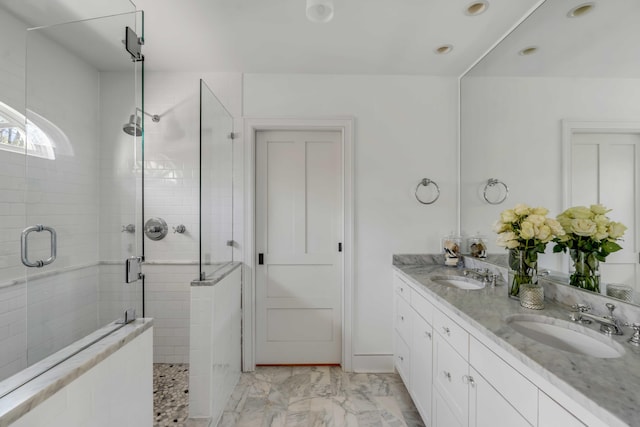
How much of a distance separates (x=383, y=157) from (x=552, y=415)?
6.39 feet

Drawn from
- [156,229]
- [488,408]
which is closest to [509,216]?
[488,408]

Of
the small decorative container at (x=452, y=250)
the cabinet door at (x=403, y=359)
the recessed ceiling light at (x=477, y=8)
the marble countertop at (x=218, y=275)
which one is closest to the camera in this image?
the recessed ceiling light at (x=477, y=8)

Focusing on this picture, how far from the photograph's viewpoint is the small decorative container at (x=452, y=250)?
7.48 feet

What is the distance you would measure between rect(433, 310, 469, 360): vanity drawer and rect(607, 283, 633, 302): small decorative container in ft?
2.02

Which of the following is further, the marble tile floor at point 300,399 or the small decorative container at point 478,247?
the small decorative container at point 478,247

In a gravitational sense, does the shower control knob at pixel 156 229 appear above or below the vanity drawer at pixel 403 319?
above

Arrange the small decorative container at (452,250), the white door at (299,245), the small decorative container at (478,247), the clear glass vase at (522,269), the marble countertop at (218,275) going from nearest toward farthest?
the clear glass vase at (522,269), the marble countertop at (218,275), the small decorative container at (478,247), the small decorative container at (452,250), the white door at (299,245)

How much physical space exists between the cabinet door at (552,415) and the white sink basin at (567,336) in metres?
0.35

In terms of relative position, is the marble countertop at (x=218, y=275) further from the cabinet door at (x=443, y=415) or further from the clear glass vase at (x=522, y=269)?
the clear glass vase at (x=522, y=269)

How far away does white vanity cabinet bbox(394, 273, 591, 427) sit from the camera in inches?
34.4

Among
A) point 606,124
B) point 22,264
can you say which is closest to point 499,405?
point 606,124

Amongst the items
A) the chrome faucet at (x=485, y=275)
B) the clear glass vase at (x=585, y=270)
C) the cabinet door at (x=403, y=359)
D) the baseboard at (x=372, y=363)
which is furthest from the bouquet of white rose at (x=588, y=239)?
the baseboard at (x=372, y=363)

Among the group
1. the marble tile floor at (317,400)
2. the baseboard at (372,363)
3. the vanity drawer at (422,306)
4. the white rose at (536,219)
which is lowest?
the marble tile floor at (317,400)

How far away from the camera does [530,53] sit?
1.65 m
